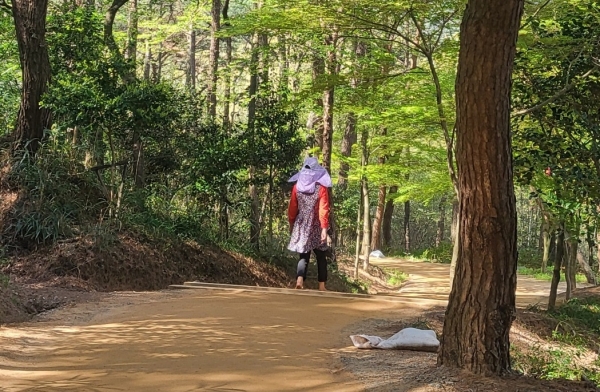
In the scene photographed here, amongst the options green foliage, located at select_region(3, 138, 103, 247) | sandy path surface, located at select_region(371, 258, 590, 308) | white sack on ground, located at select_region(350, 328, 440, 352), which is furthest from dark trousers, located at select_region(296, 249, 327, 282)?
sandy path surface, located at select_region(371, 258, 590, 308)

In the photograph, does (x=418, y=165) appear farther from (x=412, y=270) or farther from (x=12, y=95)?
(x=12, y=95)

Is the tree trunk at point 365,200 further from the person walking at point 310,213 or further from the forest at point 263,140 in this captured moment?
the person walking at point 310,213

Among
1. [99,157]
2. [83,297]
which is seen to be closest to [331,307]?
[83,297]

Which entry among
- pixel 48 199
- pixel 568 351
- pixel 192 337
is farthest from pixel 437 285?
pixel 192 337

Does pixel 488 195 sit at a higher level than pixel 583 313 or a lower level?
higher

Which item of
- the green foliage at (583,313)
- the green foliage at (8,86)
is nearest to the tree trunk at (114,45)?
the green foliage at (8,86)

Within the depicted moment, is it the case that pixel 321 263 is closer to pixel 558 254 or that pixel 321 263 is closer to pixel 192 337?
pixel 192 337

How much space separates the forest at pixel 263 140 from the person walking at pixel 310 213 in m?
1.90

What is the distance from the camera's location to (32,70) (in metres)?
9.72

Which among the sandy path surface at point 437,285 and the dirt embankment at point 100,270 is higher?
the dirt embankment at point 100,270

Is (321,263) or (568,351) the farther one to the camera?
(321,263)

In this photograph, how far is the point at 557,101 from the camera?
7688mm

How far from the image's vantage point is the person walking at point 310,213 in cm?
852

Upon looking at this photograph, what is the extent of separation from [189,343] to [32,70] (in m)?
6.63
